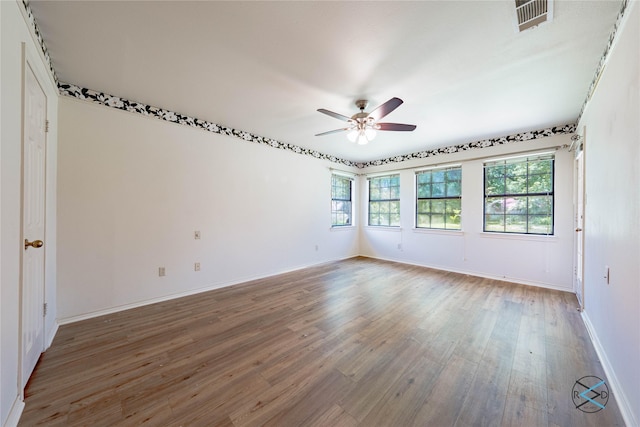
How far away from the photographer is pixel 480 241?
14.3 feet

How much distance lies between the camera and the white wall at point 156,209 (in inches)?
99.6

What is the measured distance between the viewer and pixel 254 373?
1.74 m

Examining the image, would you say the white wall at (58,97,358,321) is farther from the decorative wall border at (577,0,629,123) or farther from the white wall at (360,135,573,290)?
the decorative wall border at (577,0,629,123)

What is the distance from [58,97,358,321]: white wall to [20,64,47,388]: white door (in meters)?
0.61

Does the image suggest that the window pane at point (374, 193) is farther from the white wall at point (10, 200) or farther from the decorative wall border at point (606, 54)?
the white wall at point (10, 200)

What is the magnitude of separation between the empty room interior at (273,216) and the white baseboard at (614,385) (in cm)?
2

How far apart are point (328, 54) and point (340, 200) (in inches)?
160

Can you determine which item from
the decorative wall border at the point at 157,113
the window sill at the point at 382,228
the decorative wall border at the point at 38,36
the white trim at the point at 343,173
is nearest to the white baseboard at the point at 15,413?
the decorative wall border at the point at 38,36

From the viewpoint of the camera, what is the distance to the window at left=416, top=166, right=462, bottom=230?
4.68 metres

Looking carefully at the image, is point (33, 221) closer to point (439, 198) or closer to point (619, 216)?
point (619, 216)

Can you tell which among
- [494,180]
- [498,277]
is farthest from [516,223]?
[498,277]

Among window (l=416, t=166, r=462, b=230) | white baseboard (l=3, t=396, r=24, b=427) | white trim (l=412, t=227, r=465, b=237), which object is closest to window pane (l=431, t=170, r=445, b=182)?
window (l=416, t=166, r=462, b=230)

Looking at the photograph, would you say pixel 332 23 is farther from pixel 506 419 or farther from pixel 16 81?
pixel 506 419

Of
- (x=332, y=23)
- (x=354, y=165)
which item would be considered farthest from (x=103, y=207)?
(x=354, y=165)
